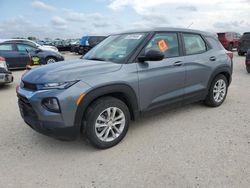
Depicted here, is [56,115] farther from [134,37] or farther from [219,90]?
[219,90]

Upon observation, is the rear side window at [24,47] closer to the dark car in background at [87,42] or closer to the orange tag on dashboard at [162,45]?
the dark car in background at [87,42]

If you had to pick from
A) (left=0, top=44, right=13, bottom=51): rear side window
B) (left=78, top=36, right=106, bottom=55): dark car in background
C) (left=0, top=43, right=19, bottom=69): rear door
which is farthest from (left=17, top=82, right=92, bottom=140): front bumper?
(left=78, top=36, right=106, bottom=55): dark car in background

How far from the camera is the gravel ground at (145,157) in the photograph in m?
2.69

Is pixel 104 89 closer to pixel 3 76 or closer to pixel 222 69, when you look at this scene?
pixel 222 69

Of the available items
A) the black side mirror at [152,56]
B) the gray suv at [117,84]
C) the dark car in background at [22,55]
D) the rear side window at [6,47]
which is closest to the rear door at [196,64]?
the gray suv at [117,84]

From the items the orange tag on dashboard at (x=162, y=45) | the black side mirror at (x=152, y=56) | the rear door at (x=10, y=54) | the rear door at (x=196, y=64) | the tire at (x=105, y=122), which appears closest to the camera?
the tire at (x=105, y=122)

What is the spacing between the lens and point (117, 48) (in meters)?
3.95

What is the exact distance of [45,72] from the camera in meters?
3.24

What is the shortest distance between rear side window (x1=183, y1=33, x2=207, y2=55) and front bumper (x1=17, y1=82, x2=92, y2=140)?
231cm

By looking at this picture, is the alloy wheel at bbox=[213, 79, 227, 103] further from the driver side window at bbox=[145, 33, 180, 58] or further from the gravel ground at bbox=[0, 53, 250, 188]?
the driver side window at bbox=[145, 33, 180, 58]

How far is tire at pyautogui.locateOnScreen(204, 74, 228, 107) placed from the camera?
4.94 metres

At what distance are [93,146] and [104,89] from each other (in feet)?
2.80

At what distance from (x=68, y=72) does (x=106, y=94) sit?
0.60 metres

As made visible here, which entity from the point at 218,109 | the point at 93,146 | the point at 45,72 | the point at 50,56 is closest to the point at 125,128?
the point at 93,146
